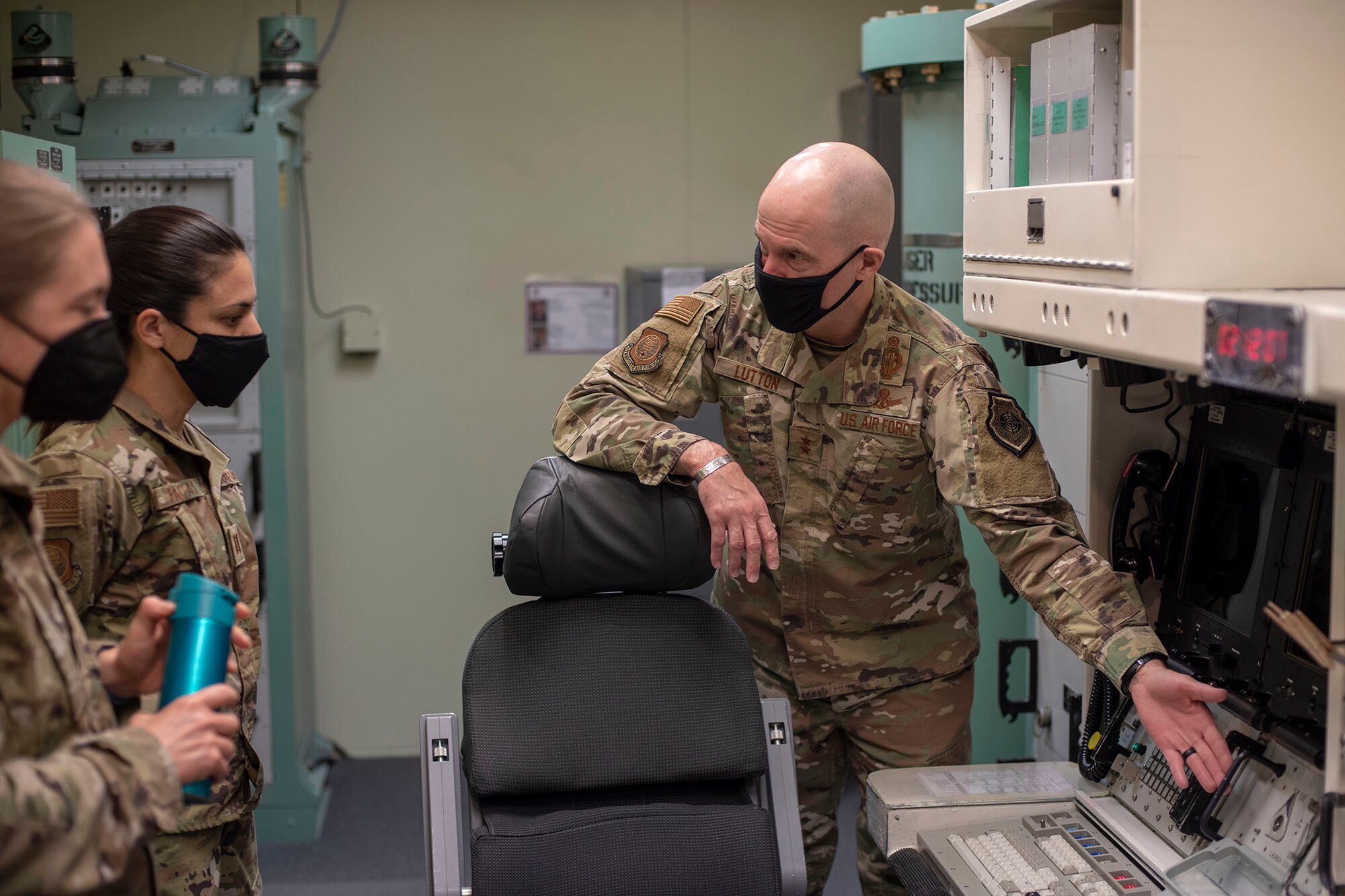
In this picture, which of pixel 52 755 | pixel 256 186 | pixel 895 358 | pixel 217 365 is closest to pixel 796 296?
pixel 895 358

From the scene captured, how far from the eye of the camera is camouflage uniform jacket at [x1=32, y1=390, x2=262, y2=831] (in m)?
1.49

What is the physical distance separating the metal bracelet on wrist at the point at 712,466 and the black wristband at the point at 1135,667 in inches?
23.4

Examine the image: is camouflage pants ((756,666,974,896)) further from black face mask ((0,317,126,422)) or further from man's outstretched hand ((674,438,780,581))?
black face mask ((0,317,126,422))

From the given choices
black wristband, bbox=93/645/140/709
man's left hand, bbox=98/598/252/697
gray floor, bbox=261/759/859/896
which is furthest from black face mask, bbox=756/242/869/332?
gray floor, bbox=261/759/859/896

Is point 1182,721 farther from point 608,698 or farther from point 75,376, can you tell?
point 75,376

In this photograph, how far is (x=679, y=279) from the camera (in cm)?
366

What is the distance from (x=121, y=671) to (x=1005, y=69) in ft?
4.61

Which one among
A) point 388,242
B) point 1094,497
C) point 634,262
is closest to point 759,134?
point 634,262

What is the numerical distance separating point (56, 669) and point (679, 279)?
2.74 meters

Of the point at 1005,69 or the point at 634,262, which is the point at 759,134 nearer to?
the point at 634,262

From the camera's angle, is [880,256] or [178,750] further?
[880,256]

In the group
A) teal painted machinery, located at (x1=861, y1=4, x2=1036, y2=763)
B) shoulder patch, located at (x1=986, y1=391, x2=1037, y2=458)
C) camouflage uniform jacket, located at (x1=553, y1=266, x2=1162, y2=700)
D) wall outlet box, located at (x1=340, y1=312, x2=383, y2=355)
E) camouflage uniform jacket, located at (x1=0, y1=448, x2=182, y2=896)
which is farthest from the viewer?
wall outlet box, located at (x1=340, y1=312, x2=383, y2=355)

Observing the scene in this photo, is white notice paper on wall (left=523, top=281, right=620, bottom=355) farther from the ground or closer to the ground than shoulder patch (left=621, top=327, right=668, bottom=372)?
farther from the ground

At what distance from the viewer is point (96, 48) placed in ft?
11.4
